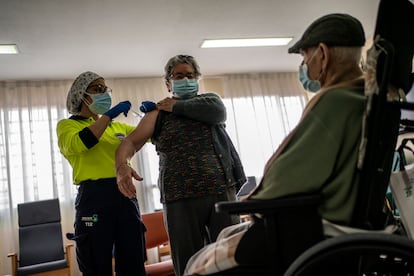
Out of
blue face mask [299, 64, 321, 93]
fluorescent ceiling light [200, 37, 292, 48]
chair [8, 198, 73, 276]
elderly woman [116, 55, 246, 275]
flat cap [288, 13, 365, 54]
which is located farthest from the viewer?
fluorescent ceiling light [200, 37, 292, 48]

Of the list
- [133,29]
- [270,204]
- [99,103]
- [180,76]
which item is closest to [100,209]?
[99,103]

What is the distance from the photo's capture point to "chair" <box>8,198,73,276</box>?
334cm

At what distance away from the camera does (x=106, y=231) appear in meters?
1.48

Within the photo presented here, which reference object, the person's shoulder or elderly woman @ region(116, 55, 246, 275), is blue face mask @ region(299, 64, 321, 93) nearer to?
the person's shoulder

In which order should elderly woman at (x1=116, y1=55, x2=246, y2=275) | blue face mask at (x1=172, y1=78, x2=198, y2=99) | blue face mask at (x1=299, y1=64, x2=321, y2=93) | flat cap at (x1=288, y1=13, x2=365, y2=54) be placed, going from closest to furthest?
flat cap at (x1=288, y1=13, x2=365, y2=54), blue face mask at (x1=299, y1=64, x2=321, y2=93), elderly woman at (x1=116, y1=55, x2=246, y2=275), blue face mask at (x1=172, y1=78, x2=198, y2=99)

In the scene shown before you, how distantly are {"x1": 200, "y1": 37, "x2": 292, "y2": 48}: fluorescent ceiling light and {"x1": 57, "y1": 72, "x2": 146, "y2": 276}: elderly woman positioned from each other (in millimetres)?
2309

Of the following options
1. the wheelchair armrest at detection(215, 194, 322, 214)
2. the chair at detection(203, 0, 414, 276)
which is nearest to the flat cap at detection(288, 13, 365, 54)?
the chair at detection(203, 0, 414, 276)

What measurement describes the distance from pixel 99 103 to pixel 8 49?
2.11 metres

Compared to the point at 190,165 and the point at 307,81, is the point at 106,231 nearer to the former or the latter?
the point at 190,165

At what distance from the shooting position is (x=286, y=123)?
5.02 metres

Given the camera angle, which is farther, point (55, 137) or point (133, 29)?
point (55, 137)

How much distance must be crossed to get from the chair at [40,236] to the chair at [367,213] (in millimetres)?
2971

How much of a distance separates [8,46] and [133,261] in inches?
107

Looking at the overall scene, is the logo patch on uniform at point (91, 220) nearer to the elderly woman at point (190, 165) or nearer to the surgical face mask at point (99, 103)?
the elderly woman at point (190, 165)
